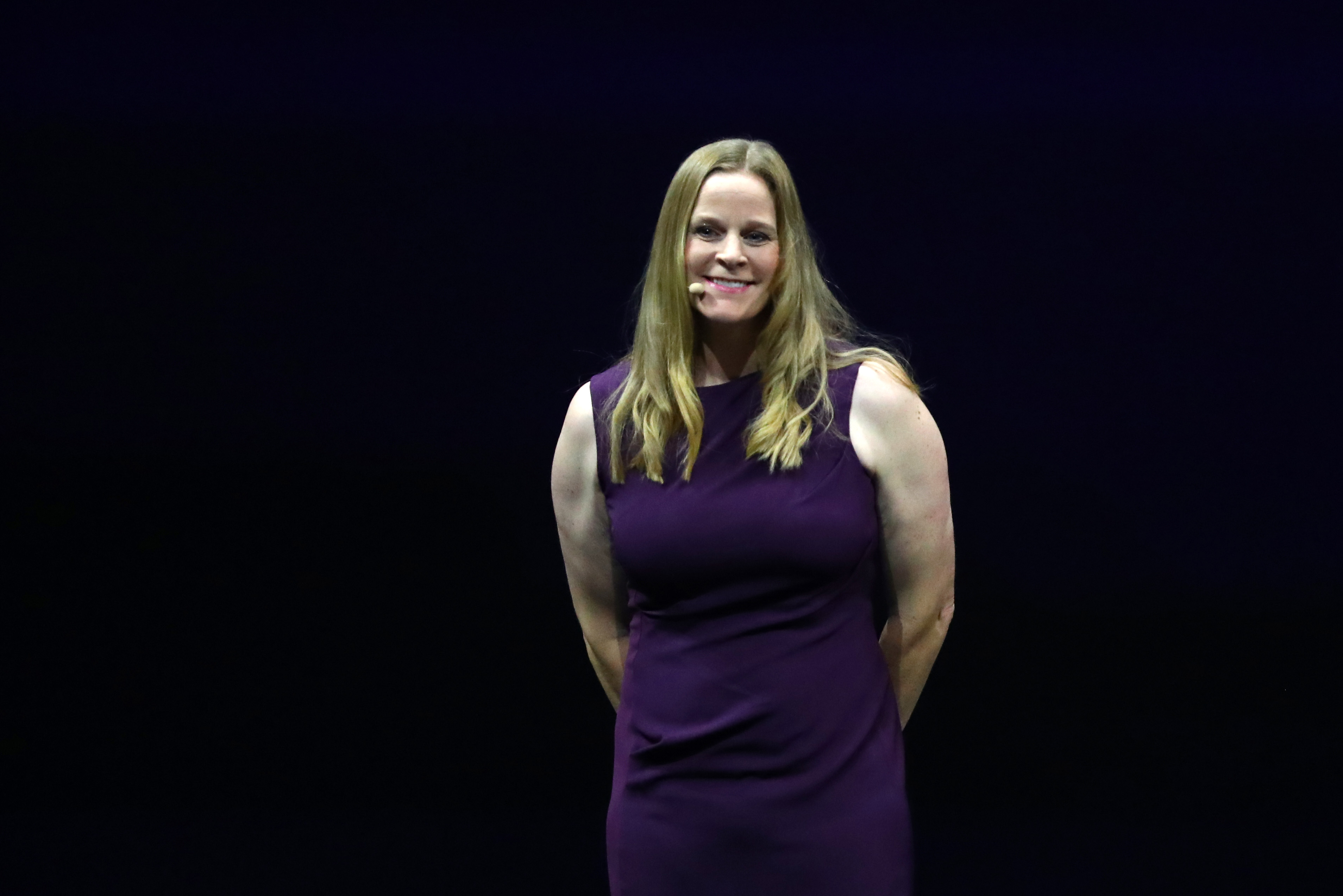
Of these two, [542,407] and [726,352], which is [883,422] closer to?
[726,352]

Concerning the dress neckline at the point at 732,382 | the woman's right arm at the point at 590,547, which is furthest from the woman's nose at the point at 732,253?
the woman's right arm at the point at 590,547

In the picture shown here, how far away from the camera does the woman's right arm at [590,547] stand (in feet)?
4.86

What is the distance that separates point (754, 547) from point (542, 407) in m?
1.03

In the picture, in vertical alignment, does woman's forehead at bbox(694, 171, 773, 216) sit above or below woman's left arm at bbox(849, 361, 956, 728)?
above

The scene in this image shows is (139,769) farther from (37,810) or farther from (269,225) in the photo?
(269,225)

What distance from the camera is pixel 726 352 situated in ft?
4.69

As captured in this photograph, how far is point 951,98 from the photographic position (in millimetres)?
2199

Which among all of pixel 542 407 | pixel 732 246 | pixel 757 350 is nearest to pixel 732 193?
pixel 732 246

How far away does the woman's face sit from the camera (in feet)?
4.49

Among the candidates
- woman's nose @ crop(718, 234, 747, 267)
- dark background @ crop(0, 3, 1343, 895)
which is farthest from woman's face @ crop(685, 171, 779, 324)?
dark background @ crop(0, 3, 1343, 895)

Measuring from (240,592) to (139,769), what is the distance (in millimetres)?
381

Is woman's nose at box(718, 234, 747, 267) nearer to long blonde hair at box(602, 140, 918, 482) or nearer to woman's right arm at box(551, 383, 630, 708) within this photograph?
long blonde hair at box(602, 140, 918, 482)

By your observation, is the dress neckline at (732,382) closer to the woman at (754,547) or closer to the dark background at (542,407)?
the woman at (754,547)

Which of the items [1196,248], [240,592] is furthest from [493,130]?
[1196,248]
